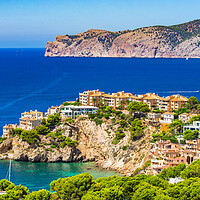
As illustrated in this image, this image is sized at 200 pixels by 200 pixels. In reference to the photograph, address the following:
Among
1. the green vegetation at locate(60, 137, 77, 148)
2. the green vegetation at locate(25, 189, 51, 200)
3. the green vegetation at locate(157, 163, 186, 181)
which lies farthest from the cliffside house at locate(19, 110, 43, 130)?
the green vegetation at locate(25, 189, 51, 200)

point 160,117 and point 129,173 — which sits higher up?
point 160,117

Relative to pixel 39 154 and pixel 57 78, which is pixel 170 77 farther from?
pixel 39 154

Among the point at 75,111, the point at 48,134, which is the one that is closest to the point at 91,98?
the point at 75,111

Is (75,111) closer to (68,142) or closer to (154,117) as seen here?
(68,142)

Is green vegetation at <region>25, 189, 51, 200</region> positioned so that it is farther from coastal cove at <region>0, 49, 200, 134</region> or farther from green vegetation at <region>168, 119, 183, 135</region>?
coastal cove at <region>0, 49, 200, 134</region>

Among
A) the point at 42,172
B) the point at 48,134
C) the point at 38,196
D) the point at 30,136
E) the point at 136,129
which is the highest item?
the point at 136,129

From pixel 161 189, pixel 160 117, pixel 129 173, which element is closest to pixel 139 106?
pixel 160 117
